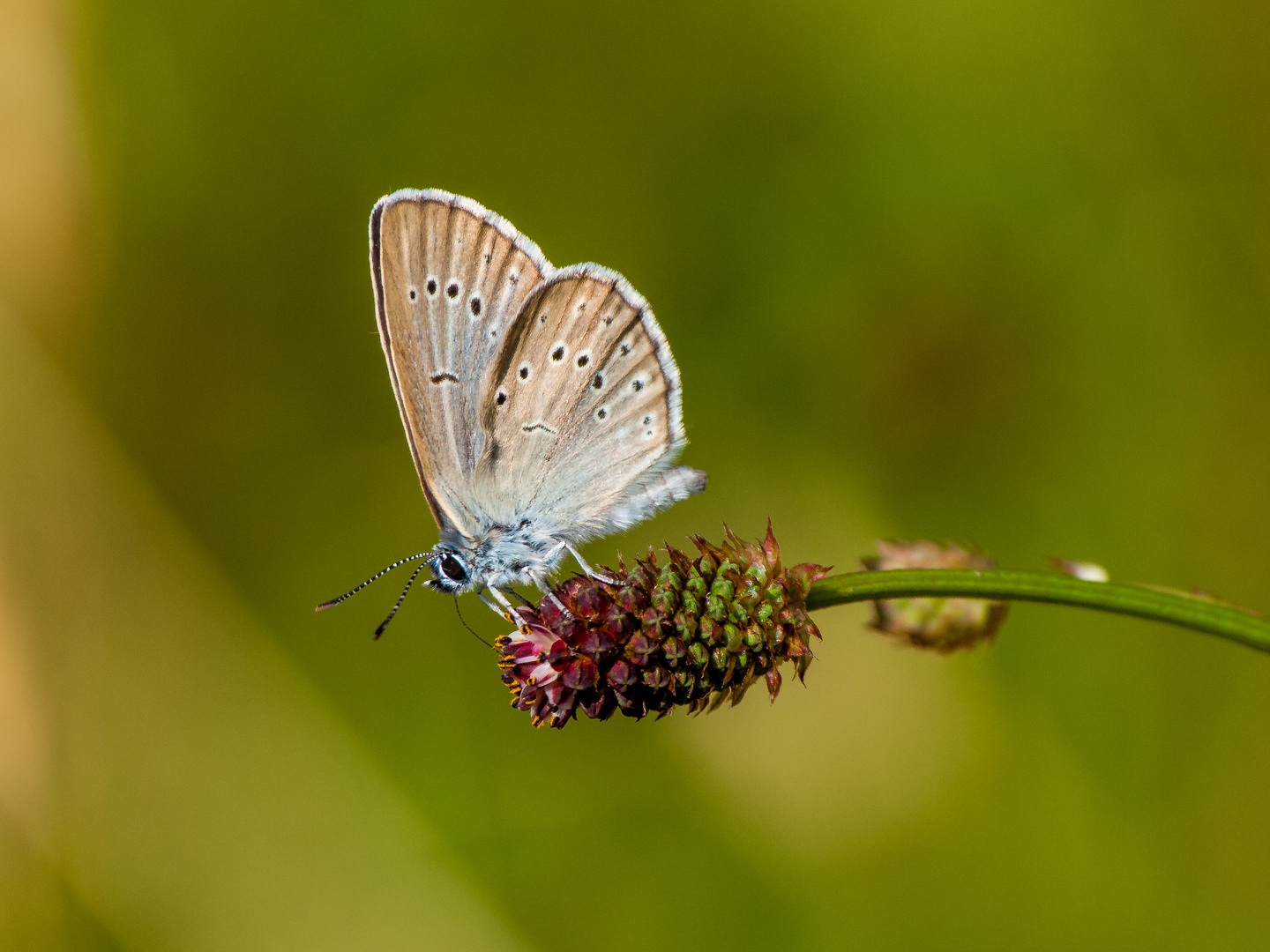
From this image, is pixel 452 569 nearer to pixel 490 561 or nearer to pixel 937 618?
pixel 490 561

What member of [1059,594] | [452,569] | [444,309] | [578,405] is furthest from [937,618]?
[444,309]

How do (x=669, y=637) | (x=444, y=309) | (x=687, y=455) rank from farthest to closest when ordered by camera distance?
(x=687, y=455) < (x=444, y=309) < (x=669, y=637)

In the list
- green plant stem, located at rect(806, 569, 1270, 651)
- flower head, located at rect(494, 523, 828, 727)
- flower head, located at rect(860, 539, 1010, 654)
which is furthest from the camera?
flower head, located at rect(860, 539, 1010, 654)

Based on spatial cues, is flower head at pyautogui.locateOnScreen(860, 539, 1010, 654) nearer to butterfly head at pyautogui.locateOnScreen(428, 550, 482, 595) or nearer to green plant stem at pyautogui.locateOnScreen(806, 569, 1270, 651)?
green plant stem at pyautogui.locateOnScreen(806, 569, 1270, 651)

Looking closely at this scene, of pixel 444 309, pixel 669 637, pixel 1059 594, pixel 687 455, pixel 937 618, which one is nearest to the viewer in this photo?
pixel 1059 594

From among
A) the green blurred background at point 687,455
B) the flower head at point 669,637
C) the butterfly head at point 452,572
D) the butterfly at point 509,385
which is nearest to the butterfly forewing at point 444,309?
the butterfly at point 509,385

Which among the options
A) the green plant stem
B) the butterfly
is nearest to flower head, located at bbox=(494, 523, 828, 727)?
the green plant stem

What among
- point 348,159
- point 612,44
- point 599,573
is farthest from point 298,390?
point 599,573
